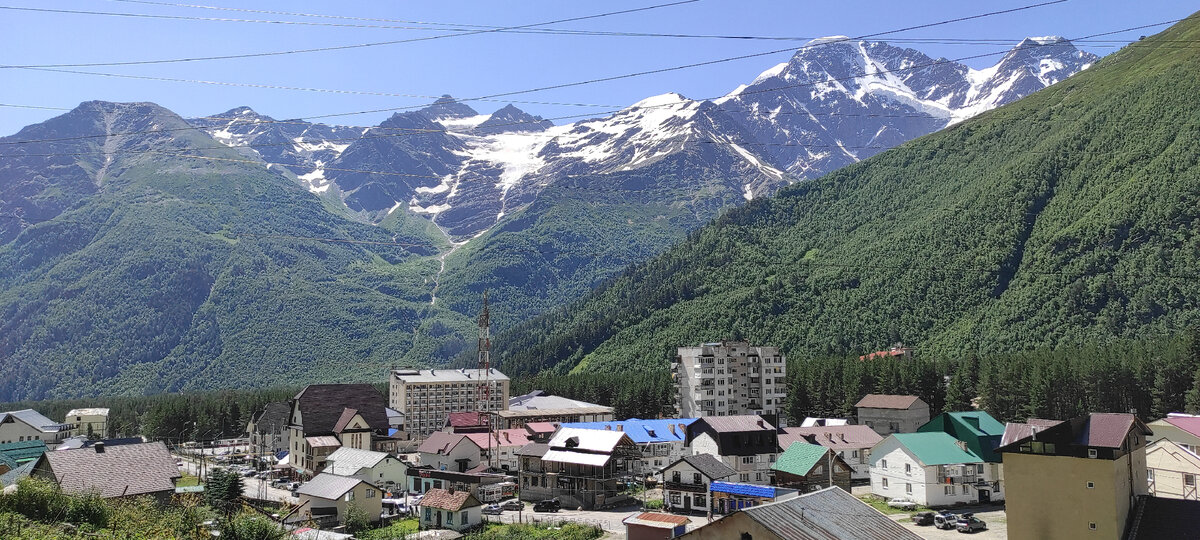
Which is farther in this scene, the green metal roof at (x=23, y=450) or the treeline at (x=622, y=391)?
the treeline at (x=622, y=391)

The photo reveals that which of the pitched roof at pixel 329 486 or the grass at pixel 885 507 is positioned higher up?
the pitched roof at pixel 329 486

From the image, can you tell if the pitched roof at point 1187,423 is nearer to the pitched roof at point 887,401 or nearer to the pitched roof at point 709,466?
the pitched roof at point 887,401

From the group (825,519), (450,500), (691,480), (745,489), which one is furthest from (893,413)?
(825,519)

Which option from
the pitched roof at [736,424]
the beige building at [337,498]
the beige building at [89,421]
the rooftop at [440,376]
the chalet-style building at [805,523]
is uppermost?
the chalet-style building at [805,523]

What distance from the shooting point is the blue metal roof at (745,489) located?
50.4 m

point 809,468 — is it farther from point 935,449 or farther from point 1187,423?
point 1187,423

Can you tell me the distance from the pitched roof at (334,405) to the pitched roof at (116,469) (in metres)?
38.2

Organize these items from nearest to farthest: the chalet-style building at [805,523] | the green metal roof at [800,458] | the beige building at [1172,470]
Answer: the chalet-style building at [805,523] < the beige building at [1172,470] < the green metal roof at [800,458]

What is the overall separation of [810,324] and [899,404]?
245 ft

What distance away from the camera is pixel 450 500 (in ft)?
171

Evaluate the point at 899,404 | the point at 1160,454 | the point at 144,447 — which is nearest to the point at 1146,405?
the point at 899,404

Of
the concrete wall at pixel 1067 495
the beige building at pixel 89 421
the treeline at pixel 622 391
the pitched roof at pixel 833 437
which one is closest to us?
the concrete wall at pixel 1067 495

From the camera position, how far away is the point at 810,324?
15838 centimetres

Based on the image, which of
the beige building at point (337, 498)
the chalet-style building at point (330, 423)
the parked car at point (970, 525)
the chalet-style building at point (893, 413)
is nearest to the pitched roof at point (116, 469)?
the beige building at point (337, 498)
